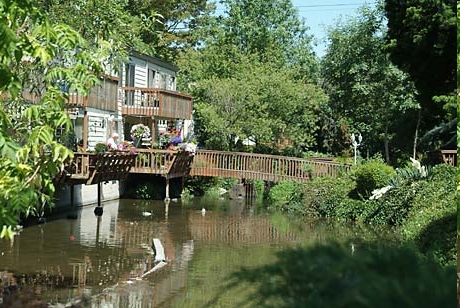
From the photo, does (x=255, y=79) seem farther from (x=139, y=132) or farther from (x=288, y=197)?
(x=288, y=197)

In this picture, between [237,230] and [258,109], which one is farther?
[258,109]

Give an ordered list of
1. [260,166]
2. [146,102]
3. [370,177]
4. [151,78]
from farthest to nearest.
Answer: [151,78] < [146,102] < [260,166] < [370,177]

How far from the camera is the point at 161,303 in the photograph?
10281 millimetres

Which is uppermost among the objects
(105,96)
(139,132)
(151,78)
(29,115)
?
(151,78)

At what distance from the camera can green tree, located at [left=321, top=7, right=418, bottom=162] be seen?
33.4 metres

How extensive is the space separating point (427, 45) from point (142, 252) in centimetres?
956

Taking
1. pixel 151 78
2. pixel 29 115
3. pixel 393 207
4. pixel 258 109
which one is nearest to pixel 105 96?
pixel 151 78

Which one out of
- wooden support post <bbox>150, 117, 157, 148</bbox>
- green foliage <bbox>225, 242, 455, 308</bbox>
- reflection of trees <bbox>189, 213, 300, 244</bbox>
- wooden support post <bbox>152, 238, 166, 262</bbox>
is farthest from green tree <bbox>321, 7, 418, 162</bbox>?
green foliage <bbox>225, 242, 455, 308</bbox>

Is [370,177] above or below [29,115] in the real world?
below

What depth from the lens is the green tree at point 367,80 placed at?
3341 centimetres

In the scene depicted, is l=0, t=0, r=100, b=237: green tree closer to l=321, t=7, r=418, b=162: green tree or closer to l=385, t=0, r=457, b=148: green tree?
l=385, t=0, r=457, b=148: green tree

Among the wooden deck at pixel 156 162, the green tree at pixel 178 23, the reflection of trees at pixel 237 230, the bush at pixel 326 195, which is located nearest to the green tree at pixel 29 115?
the reflection of trees at pixel 237 230

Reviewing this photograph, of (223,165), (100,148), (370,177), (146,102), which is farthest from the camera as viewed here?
(146,102)

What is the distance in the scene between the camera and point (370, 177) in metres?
23.1
